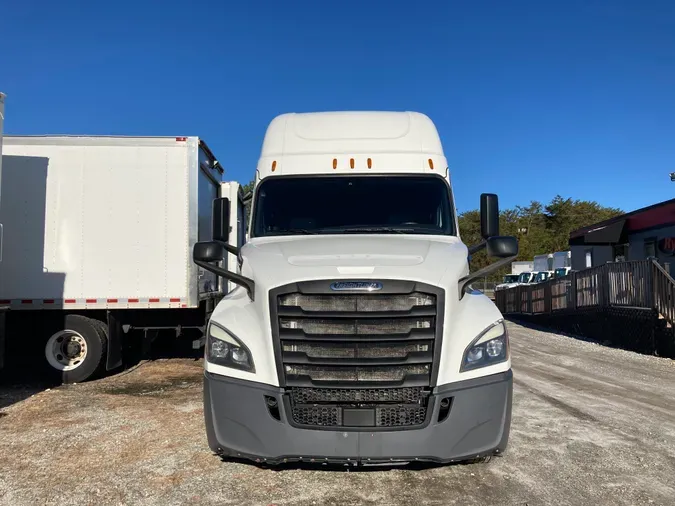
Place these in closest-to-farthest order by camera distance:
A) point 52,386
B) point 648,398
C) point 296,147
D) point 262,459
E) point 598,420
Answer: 1. point 262,459
2. point 296,147
3. point 598,420
4. point 648,398
5. point 52,386

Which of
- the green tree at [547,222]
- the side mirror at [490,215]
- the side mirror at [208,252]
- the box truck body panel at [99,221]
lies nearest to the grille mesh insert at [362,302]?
the side mirror at [208,252]

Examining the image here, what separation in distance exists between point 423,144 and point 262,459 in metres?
3.54

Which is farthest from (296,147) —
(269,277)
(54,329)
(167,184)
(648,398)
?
(648,398)

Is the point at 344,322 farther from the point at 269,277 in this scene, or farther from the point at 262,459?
the point at 262,459

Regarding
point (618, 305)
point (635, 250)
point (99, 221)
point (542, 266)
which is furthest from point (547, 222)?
point (99, 221)

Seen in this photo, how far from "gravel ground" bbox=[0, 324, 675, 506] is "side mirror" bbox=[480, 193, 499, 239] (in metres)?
2.06

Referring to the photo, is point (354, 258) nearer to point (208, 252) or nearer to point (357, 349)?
point (357, 349)

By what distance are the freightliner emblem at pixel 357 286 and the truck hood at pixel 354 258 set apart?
0.05 meters

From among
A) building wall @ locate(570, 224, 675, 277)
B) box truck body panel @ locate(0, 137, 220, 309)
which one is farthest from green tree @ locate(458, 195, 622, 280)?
box truck body panel @ locate(0, 137, 220, 309)

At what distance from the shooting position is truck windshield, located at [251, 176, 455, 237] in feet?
16.4

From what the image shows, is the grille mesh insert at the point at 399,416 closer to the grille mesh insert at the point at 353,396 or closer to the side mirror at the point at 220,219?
the grille mesh insert at the point at 353,396

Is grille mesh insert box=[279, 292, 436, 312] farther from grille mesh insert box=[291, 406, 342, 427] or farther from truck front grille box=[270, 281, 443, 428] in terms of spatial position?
grille mesh insert box=[291, 406, 342, 427]

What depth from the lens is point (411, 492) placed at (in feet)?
13.1

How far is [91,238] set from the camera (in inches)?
307
